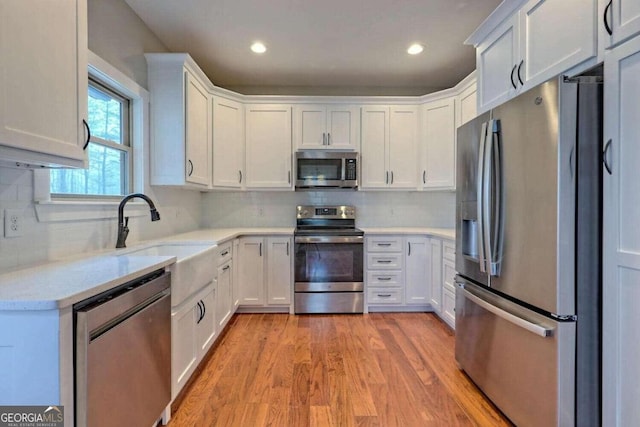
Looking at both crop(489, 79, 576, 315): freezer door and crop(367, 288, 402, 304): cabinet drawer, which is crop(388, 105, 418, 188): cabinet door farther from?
crop(489, 79, 576, 315): freezer door

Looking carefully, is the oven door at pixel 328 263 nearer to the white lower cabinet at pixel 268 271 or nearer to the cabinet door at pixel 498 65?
the white lower cabinet at pixel 268 271

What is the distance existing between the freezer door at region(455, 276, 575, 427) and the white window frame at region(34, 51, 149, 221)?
2.44m

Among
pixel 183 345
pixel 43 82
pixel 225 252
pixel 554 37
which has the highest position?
pixel 554 37

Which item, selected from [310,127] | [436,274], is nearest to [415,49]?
[310,127]

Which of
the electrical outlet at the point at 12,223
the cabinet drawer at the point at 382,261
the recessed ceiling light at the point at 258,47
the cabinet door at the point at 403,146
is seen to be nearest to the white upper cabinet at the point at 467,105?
the cabinet door at the point at 403,146

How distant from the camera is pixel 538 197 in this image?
4.75ft

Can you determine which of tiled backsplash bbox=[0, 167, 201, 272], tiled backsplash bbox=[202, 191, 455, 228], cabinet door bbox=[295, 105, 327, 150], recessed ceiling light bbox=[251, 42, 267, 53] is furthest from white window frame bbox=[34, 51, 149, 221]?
cabinet door bbox=[295, 105, 327, 150]

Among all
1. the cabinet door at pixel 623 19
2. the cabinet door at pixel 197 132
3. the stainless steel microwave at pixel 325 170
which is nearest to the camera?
the cabinet door at pixel 623 19

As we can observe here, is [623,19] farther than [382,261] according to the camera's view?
No

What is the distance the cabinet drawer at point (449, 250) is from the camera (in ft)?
9.47

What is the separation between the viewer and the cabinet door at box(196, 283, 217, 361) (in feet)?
7.04

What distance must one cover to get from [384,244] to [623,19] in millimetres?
2500

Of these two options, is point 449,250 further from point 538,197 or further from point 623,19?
point 623,19

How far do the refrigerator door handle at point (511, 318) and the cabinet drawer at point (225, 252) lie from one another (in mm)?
1910
